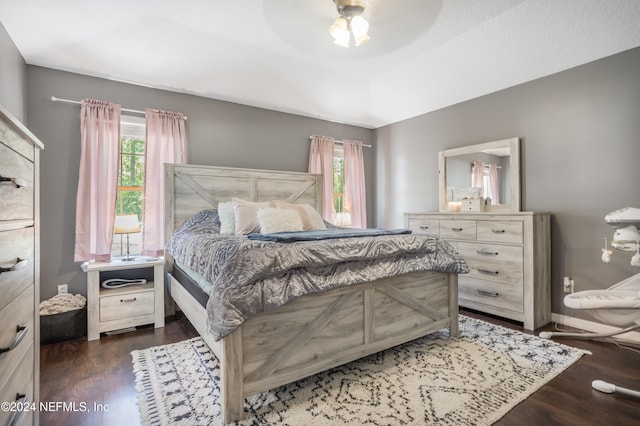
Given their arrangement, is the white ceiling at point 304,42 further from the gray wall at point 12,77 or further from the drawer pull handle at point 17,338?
the drawer pull handle at point 17,338

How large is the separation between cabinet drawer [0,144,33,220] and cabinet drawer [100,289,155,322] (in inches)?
70.8

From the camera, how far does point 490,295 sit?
320cm

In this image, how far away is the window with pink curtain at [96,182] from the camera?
2.97 m

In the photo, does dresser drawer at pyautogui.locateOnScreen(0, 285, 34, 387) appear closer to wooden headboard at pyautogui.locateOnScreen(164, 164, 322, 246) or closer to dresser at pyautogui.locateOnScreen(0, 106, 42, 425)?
dresser at pyautogui.locateOnScreen(0, 106, 42, 425)

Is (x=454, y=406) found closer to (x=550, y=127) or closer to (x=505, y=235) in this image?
(x=505, y=235)

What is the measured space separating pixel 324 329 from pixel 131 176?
276 cm

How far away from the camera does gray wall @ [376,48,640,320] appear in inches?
107

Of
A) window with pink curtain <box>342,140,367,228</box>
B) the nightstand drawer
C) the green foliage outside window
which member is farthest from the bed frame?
window with pink curtain <box>342,140,367,228</box>

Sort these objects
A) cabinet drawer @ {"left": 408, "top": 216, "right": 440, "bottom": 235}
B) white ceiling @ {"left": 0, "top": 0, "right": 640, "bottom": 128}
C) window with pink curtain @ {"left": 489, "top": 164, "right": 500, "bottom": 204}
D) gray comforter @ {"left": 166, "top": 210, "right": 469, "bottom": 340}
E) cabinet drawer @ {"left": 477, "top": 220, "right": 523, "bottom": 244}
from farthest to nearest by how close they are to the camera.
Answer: cabinet drawer @ {"left": 408, "top": 216, "right": 440, "bottom": 235}
window with pink curtain @ {"left": 489, "top": 164, "right": 500, "bottom": 204}
cabinet drawer @ {"left": 477, "top": 220, "right": 523, "bottom": 244}
white ceiling @ {"left": 0, "top": 0, "right": 640, "bottom": 128}
gray comforter @ {"left": 166, "top": 210, "right": 469, "bottom": 340}

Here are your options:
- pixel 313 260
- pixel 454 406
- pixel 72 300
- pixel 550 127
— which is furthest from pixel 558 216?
pixel 72 300

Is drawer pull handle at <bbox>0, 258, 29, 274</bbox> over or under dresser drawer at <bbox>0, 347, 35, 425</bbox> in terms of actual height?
A: over

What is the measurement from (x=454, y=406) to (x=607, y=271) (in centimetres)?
218

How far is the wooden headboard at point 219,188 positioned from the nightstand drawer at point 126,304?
0.64 meters

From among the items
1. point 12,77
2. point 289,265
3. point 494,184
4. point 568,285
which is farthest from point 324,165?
point 12,77
